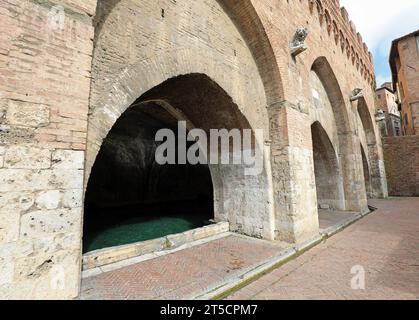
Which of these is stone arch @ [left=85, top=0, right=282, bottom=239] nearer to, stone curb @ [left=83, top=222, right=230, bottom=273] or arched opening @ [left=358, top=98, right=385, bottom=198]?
stone curb @ [left=83, top=222, right=230, bottom=273]

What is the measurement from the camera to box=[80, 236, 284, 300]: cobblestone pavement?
2.88 metres

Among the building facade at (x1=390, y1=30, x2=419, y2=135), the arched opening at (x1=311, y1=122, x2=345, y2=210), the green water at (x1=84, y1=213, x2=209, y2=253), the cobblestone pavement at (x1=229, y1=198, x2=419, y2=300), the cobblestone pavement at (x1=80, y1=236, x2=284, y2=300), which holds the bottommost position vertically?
the green water at (x1=84, y1=213, x2=209, y2=253)

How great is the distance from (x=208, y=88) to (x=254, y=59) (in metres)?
1.75

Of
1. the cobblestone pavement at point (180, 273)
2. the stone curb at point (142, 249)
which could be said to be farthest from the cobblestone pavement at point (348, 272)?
the stone curb at point (142, 249)

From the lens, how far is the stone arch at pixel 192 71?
9.98 ft

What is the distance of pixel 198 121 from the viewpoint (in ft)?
20.0

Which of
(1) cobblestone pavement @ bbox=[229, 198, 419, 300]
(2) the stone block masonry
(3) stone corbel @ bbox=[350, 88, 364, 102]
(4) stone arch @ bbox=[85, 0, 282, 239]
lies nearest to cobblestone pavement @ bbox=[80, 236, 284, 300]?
(1) cobblestone pavement @ bbox=[229, 198, 419, 300]

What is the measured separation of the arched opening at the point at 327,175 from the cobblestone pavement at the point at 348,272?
3680mm

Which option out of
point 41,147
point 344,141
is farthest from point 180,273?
point 344,141

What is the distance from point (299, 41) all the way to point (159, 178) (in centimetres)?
1289

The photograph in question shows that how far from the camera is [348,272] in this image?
3609 mm

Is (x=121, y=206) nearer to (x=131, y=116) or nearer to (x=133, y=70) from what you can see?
(x=131, y=116)

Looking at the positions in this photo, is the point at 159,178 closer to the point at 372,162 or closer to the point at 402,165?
the point at 372,162

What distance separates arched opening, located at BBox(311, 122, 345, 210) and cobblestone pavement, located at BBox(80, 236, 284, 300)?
6.10 metres
